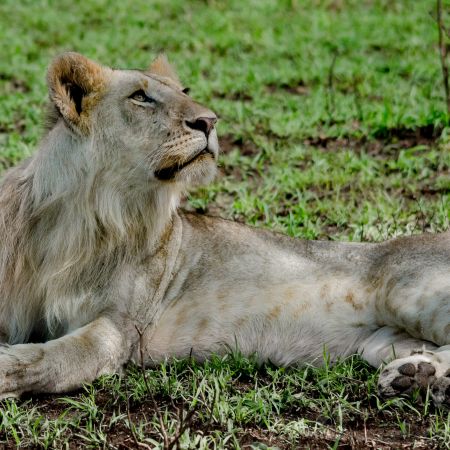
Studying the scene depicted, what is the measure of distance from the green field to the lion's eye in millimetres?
1096

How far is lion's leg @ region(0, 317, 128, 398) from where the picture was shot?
11.7ft

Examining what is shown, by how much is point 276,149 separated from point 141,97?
2807 mm

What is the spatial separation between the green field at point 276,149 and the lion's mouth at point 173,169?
0.78m

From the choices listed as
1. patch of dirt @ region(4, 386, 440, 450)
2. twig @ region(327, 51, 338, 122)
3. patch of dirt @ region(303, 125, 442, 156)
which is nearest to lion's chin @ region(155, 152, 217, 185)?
patch of dirt @ region(4, 386, 440, 450)

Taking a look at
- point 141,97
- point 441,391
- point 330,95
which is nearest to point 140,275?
point 141,97

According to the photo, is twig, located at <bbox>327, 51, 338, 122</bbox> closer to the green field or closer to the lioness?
the green field

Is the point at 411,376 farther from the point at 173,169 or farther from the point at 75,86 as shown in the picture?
the point at 75,86

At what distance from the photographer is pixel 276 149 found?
671 centimetres

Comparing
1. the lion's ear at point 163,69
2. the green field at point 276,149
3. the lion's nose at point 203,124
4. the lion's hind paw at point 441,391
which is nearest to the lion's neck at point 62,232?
the lion's nose at point 203,124

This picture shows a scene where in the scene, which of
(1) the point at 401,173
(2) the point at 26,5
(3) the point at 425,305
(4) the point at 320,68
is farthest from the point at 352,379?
(2) the point at 26,5

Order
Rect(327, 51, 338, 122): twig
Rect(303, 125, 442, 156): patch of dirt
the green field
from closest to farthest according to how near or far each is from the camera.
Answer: the green field
Rect(303, 125, 442, 156): patch of dirt
Rect(327, 51, 338, 122): twig

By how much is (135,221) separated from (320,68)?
4.92m

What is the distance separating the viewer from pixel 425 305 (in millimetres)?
3854

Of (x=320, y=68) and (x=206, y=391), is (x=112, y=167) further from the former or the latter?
(x=320, y=68)
